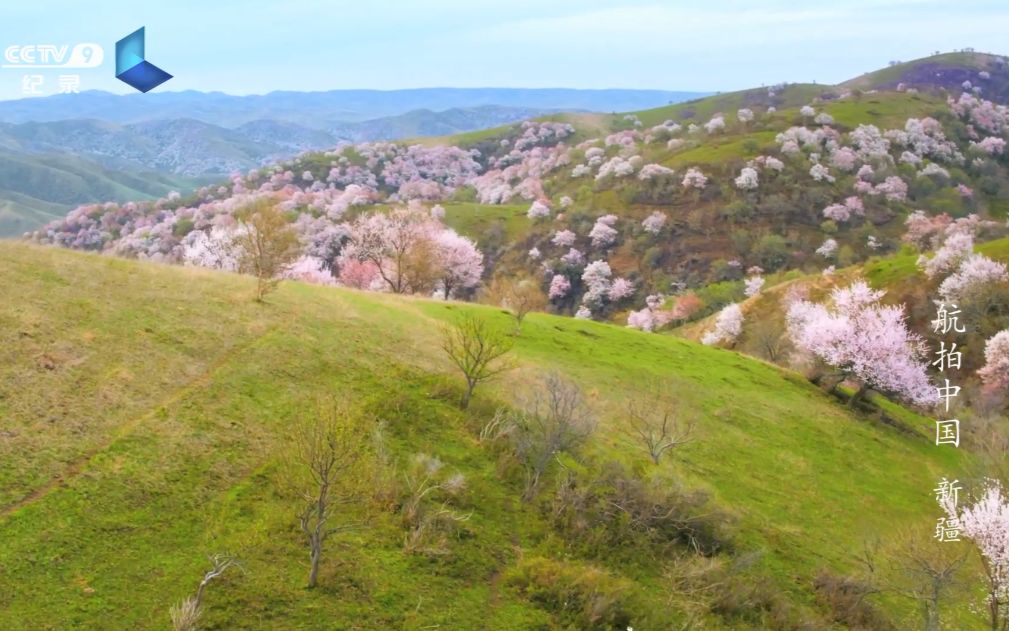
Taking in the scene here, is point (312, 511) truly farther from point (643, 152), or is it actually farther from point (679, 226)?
point (643, 152)

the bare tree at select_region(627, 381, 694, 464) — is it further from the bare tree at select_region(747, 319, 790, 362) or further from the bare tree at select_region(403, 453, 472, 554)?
the bare tree at select_region(747, 319, 790, 362)

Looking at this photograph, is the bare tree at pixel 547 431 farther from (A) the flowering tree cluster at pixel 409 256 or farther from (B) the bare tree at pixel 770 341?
(B) the bare tree at pixel 770 341

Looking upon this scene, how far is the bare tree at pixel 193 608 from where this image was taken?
14.1 metres

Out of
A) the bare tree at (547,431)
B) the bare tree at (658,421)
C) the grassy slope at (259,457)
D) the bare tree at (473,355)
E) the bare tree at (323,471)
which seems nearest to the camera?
the grassy slope at (259,457)

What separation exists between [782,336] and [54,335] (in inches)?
2368

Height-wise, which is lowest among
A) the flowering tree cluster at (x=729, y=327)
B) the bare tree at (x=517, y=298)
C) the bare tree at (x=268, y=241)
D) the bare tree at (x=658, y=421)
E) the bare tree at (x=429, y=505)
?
the flowering tree cluster at (x=729, y=327)

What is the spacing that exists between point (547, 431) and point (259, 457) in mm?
10263

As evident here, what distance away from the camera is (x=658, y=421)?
116 feet

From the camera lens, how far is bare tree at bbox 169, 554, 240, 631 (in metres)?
14.1

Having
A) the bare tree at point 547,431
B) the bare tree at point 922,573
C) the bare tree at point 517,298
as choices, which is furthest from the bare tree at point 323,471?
the bare tree at point 517,298

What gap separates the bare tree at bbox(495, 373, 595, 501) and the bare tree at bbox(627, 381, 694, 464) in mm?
4198

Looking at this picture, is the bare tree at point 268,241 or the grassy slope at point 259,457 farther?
the bare tree at point 268,241

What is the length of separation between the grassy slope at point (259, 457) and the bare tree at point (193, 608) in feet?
1.39

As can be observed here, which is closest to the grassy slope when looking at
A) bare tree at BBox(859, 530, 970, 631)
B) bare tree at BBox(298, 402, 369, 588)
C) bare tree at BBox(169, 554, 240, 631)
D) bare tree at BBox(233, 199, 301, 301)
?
bare tree at BBox(169, 554, 240, 631)
